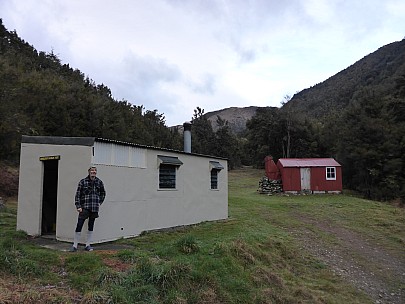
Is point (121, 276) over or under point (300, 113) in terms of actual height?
under

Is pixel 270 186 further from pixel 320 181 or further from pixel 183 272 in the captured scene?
pixel 183 272

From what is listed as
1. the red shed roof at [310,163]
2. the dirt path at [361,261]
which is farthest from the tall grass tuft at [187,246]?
the red shed roof at [310,163]

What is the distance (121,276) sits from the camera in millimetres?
5078

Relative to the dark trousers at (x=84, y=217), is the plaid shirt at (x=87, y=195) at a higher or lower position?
higher

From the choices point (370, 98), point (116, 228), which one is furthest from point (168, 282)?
point (370, 98)

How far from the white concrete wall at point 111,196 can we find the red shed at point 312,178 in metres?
15.6

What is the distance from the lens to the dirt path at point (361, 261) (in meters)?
7.41

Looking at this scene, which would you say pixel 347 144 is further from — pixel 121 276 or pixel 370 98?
pixel 121 276

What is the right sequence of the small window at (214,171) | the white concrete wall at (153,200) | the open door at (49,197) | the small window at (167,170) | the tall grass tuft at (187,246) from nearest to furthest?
the tall grass tuft at (187,246) < the white concrete wall at (153,200) < the open door at (49,197) < the small window at (167,170) < the small window at (214,171)

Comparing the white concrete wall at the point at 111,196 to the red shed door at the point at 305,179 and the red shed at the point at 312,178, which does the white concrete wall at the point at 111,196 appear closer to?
the red shed at the point at 312,178

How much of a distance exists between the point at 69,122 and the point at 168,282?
1978 cm

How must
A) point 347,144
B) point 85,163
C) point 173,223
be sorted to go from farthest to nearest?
1. point 347,144
2. point 173,223
3. point 85,163

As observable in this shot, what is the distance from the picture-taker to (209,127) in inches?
1975

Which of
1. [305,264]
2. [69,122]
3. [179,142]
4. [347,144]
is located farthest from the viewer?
[179,142]
